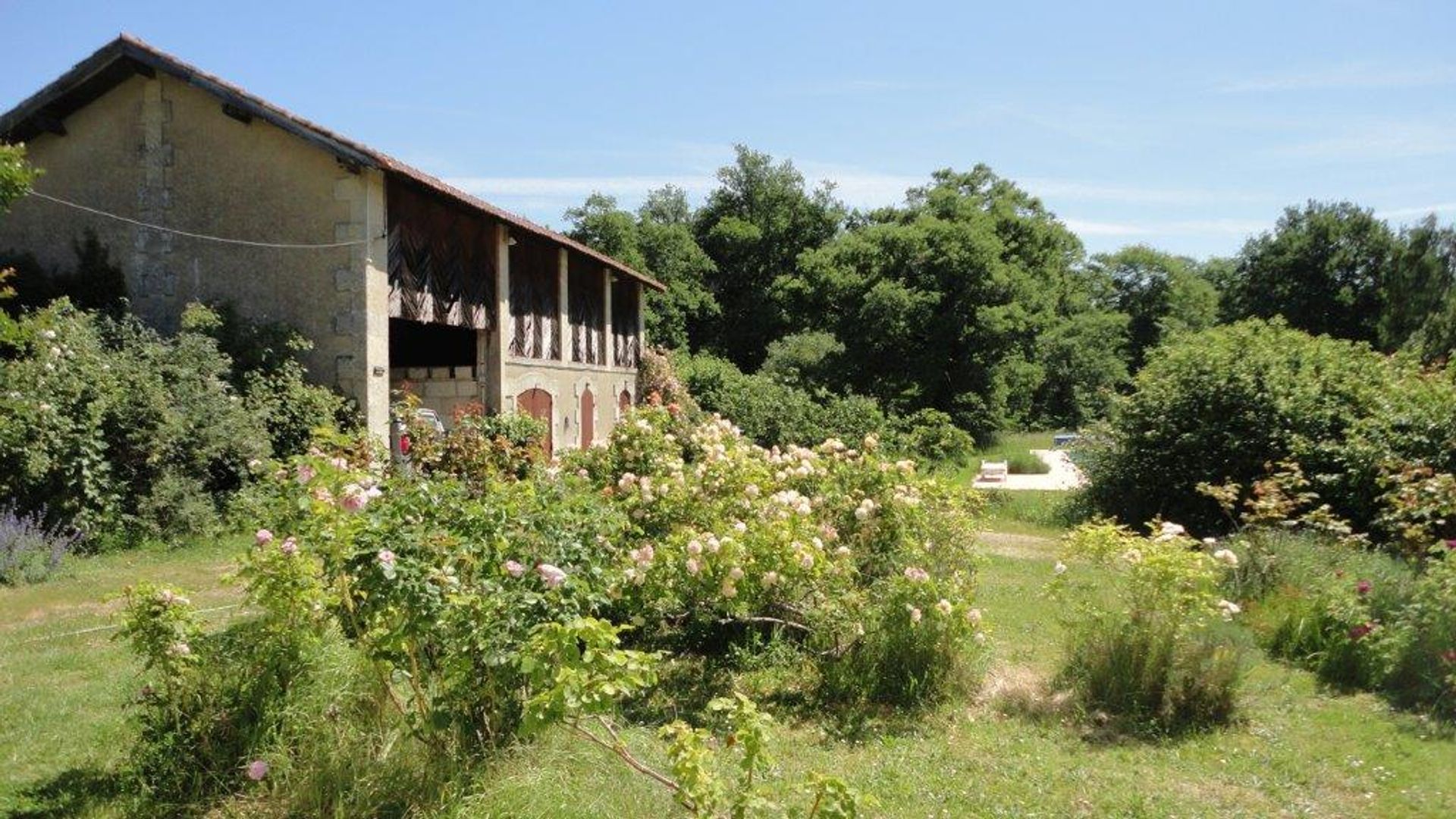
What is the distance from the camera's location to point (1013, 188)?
39156 millimetres

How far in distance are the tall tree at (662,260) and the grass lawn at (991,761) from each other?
3366cm

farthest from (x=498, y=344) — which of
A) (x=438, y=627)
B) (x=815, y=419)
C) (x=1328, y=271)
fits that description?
(x=1328, y=271)

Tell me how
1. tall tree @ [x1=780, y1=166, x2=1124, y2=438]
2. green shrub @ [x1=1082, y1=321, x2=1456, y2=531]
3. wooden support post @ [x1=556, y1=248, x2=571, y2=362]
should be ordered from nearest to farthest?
green shrub @ [x1=1082, y1=321, x2=1456, y2=531] → wooden support post @ [x1=556, y1=248, x2=571, y2=362] → tall tree @ [x1=780, y1=166, x2=1124, y2=438]

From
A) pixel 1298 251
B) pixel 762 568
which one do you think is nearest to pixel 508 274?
pixel 762 568

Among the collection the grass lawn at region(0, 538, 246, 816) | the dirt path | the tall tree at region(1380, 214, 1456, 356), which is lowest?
the dirt path

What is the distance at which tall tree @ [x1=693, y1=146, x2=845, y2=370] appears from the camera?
43.2 meters

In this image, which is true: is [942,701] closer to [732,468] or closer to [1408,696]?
[732,468]

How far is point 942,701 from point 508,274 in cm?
1392


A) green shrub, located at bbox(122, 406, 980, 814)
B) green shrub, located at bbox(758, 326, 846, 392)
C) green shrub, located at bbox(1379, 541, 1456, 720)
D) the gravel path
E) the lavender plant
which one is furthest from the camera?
green shrub, located at bbox(758, 326, 846, 392)

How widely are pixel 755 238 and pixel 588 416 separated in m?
23.7

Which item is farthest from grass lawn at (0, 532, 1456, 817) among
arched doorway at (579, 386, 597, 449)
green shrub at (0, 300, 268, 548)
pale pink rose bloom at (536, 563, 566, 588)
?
arched doorway at (579, 386, 597, 449)

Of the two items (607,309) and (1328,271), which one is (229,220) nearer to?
(607,309)

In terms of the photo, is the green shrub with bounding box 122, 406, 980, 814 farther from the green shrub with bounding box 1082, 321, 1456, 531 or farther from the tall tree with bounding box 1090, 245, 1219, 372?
the tall tree with bounding box 1090, 245, 1219, 372

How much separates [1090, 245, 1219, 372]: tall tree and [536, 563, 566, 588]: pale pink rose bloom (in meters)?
52.6
